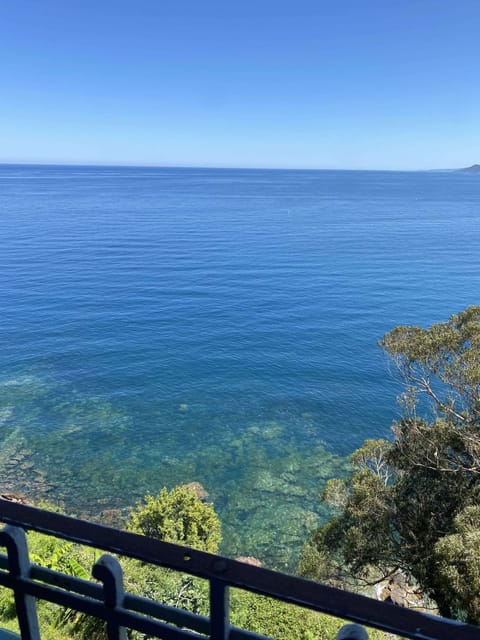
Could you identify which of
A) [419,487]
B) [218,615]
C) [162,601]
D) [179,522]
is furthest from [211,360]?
[218,615]

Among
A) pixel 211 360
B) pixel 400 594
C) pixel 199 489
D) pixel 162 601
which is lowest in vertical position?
pixel 199 489

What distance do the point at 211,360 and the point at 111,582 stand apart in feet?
117

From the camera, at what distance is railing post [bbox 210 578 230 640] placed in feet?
6.68

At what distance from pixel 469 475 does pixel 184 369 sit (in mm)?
24263

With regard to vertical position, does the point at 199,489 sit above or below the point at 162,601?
below

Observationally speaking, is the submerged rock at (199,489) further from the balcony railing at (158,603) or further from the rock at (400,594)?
the balcony railing at (158,603)

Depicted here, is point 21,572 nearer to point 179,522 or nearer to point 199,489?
point 179,522

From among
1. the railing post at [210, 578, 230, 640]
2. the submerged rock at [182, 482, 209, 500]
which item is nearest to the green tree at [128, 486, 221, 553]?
the submerged rock at [182, 482, 209, 500]

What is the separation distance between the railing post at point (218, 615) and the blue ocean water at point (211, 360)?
21.1m

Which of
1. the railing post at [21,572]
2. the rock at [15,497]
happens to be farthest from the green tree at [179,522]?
the railing post at [21,572]

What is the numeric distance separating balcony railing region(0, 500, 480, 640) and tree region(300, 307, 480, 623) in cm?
1328

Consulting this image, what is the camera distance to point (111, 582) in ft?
7.16

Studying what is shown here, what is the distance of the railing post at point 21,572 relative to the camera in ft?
7.66

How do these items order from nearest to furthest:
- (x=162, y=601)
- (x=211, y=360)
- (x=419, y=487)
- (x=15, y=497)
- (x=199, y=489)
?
(x=162, y=601)
(x=419, y=487)
(x=15, y=497)
(x=199, y=489)
(x=211, y=360)
